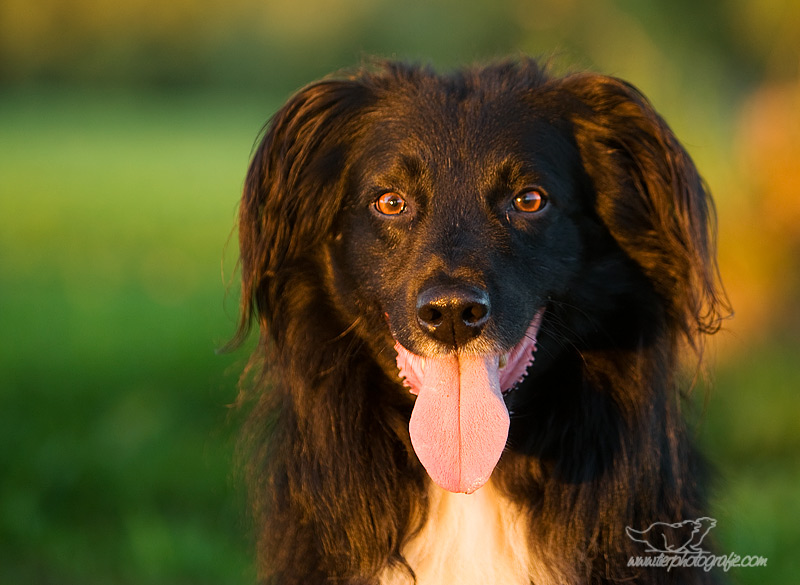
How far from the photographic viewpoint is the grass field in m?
5.24

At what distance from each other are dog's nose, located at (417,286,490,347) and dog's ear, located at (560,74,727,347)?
29.7 inches

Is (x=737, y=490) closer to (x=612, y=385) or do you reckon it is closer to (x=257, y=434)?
(x=612, y=385)

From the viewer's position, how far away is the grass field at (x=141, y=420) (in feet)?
17.2

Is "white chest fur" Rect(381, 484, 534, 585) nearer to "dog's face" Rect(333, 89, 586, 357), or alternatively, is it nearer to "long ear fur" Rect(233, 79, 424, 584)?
"long ear fur" Rect(233, 79, 424, 584)

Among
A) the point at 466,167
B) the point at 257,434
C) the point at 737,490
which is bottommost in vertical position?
the point at 737,490

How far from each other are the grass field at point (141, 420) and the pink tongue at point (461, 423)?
1011 mm

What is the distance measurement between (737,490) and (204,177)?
1257 centimetres

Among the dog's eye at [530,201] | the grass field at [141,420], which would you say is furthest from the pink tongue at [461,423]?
the grass field at [141,420]

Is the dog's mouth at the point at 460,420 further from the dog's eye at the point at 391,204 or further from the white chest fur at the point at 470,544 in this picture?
the dog's eye at the point at 391,204

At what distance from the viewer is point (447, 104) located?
3.64m

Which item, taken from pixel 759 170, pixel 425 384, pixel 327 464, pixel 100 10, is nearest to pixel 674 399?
pixel 425 384

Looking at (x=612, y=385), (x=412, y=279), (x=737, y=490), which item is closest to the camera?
(x=412, y=279)

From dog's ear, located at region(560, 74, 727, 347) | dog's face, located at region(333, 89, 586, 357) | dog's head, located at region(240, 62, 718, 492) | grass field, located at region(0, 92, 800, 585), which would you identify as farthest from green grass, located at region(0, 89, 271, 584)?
dog's ear, located at region(560, 74, 727, 347)

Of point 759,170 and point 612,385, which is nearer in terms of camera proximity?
point 612,385
